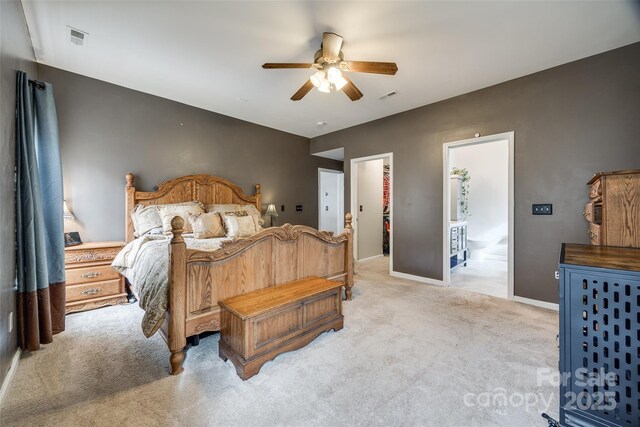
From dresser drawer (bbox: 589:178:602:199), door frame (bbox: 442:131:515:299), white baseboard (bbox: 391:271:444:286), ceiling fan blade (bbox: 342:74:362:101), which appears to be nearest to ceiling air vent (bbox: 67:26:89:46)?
ceiling fan blade (bbox: 342:74:362:101)

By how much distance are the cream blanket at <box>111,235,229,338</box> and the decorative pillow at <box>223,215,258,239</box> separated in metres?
0.43

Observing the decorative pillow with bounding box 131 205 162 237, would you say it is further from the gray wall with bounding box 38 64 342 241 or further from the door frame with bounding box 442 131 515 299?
the door frame with bounding box 442 131 515 299

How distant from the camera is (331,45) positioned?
7.34 feet

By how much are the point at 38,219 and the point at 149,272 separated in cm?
100

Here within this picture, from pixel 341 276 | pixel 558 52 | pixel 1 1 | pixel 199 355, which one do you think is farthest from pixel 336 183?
pixel 1 1

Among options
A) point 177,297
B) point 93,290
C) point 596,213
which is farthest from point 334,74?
point 93,290

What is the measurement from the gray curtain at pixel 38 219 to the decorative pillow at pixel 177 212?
0.98 metres

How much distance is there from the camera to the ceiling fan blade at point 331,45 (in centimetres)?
220

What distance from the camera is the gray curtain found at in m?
2.02

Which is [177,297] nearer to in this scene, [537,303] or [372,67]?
[372,67]

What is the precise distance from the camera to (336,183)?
677cm

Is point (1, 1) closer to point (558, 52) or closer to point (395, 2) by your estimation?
point (395, 2)

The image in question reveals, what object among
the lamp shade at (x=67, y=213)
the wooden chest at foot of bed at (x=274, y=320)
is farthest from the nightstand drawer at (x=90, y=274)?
the wooden chest at foot of bed at (x=274, y=320)

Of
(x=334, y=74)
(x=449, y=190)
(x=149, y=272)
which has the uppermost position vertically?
(x=334, y=74)
